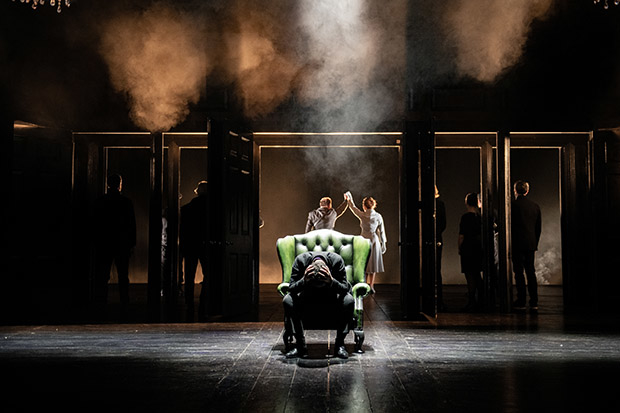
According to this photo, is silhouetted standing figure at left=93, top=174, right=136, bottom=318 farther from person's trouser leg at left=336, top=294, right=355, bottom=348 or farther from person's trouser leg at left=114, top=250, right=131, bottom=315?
person's trouser leg at left=336, top=294, right=355, bottom=348

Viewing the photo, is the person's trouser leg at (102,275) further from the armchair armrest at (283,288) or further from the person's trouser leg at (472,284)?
the person's trouser leg at (472,284)

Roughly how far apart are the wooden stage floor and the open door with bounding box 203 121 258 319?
55 centimetres

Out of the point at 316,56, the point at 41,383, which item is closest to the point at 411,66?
→ the point at 316,56

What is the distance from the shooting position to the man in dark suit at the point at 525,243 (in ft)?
22.7

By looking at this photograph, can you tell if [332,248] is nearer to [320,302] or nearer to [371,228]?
[320,302]

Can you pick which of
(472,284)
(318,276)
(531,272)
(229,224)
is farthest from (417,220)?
(318,276)

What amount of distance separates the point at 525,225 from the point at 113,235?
4.65 m

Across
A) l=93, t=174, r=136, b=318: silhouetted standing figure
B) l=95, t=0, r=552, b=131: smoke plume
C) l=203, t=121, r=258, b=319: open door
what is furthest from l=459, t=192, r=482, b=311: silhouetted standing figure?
l=93, t=174, r=136, b=318: silhouetted standing figure

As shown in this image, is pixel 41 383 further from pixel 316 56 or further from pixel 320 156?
pixel 320 156

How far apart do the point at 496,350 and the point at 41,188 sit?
521 centimetres

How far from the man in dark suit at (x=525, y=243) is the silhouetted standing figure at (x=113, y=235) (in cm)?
436

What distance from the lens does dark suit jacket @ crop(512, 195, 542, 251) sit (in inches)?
273

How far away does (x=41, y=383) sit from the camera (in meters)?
3.29

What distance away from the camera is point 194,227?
6816 millimetres
